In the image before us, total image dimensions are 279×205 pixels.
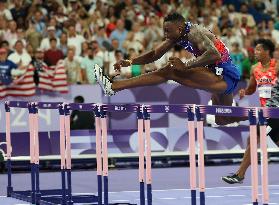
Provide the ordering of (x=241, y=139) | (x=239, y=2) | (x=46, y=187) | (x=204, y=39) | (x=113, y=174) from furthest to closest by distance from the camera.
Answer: (x=239, y=2), (x=241, y=139), (x=113, y=174), (x=46, y=187), (x=204, y=39)

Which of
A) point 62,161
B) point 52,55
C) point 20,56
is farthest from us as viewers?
point 52,55

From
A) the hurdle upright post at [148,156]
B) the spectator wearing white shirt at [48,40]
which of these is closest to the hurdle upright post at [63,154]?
the hurdle upright post at [148,156]

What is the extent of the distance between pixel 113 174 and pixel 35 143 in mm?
5688

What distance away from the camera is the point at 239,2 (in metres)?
28.2

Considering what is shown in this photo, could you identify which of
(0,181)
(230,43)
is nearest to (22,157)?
(0,181)

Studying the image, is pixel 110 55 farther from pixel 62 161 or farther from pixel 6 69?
pixel 62 161

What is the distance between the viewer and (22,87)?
772 inches

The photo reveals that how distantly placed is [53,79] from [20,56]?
3.43 ft

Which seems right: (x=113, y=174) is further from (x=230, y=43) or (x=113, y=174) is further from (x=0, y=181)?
(x=230, y=43)

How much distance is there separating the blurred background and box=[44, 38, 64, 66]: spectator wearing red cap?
0.02m

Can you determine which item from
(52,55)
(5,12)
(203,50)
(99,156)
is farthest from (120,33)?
(99,156)

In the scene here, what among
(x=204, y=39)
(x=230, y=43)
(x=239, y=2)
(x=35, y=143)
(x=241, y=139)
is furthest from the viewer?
(x=239, y=2)

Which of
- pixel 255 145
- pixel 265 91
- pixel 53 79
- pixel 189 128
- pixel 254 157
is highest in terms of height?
pixel 53 79

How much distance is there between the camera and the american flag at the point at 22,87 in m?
19.5
